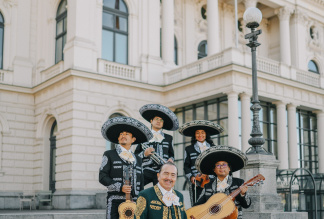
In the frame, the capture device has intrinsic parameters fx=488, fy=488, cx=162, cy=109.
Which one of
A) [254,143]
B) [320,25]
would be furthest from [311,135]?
[254,143]

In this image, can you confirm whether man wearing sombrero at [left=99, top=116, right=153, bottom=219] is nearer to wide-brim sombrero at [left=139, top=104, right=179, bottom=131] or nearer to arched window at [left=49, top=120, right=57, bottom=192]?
wide-brim sombrero at [left=139, top=104, right=179, bottom=131]

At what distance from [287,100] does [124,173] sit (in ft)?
65.6

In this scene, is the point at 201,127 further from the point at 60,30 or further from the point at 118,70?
the point at 60,30

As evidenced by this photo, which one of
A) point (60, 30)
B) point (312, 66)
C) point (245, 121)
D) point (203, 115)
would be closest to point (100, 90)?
point (60, 30)

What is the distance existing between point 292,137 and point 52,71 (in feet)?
44.1

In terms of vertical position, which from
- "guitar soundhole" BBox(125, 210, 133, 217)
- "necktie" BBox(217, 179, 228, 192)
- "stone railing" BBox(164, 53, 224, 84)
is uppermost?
"stone railing" BBox(164, 53, 224, 84)

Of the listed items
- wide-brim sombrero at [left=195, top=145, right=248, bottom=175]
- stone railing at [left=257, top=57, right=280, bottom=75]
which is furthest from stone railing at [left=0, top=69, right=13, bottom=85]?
wide-brim sombrero at [left=195, top=145, right=248, bottom=175]

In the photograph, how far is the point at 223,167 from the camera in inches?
297

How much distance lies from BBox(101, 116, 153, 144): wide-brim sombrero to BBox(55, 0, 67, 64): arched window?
1852 cm

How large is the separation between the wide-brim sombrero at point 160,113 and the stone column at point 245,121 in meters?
13.7

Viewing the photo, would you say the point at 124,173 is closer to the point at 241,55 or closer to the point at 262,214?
the point at 262,214

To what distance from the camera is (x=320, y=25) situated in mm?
37188

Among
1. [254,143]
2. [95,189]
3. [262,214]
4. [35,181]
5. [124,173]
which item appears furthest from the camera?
[35,181]

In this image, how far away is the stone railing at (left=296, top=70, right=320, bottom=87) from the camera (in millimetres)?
27797
